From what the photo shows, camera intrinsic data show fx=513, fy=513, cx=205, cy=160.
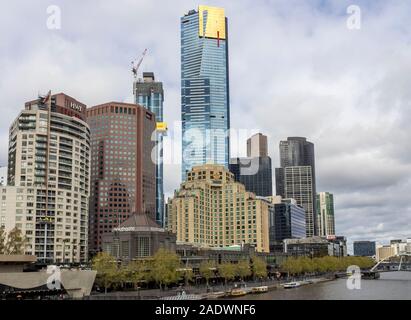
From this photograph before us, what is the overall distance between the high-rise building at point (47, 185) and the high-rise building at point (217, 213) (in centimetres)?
3138

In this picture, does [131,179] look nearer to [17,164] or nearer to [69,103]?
[69,103]

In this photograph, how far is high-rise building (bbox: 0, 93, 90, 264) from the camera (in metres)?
119

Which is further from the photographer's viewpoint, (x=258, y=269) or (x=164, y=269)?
(x=258, y=269)

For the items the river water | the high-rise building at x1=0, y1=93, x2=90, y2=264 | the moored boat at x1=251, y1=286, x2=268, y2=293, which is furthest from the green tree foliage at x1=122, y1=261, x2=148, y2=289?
the high-rise building at x1=0, y1=93, x2=90, y2=264

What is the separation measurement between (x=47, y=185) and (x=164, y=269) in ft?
196

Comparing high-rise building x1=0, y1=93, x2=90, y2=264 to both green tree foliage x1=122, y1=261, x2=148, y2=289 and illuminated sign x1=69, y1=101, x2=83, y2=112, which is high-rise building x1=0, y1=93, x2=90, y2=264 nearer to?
illuminated sign x1=69, y1=101, x2=83, y2=112

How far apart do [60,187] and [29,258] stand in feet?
265

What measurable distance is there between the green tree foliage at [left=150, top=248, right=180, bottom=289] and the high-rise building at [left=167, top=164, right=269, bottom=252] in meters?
72.9

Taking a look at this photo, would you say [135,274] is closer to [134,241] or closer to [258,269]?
[134,241]

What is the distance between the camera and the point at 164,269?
7512 centimetres

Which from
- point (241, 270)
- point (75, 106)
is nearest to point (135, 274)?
point (241, 270)
